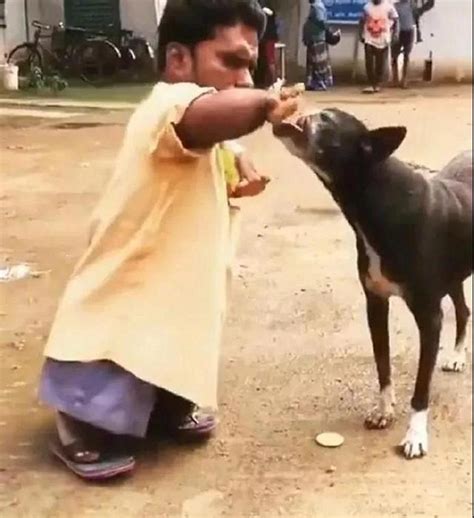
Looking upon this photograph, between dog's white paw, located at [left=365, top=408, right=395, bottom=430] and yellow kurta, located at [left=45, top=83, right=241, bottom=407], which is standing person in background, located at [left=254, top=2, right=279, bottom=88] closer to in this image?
yellow kurta, located at [left=45, top=83, right=241, bottom=407]

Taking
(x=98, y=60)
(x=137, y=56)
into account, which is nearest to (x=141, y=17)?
(x=137, y=56)

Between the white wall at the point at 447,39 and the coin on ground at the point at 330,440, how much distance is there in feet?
1.26

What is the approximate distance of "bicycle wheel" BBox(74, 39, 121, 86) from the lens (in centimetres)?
134

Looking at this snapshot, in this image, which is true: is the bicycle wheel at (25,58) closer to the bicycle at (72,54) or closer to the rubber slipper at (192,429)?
the bicycle at (72,54)

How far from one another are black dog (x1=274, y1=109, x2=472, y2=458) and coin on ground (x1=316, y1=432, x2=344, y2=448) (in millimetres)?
68

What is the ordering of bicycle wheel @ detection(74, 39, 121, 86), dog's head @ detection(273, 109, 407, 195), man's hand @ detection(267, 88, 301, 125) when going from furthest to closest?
bicycle wheel @ detection(74, 39, 121, 86)
dog's head @ detection(273, 109, 407, 195)
man's hand @ detection(267, 88, 301, 125)

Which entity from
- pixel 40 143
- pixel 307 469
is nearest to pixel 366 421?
pixel 307 469

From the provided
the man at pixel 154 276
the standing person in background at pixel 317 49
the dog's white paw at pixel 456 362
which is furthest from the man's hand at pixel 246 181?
the dog's white paw at pixel 456 362

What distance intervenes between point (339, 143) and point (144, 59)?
276 mm

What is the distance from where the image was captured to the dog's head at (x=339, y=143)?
1104 millimetres

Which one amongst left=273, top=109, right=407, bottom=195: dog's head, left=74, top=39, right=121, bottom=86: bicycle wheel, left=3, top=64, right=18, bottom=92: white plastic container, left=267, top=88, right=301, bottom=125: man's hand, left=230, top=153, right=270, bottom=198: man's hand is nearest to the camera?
left=267, top=88, right=301, bottom=125: man's hand

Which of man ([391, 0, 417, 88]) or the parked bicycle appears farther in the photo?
the parked bicycle

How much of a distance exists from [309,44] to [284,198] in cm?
107

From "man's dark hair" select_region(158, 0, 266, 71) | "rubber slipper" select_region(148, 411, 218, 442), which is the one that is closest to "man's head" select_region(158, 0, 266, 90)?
"man's dark hair" select_region(158, 0, 266, 71)
